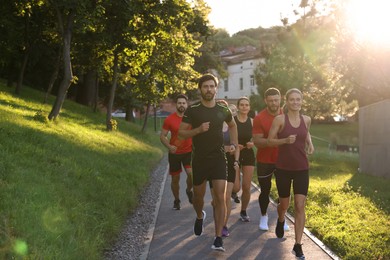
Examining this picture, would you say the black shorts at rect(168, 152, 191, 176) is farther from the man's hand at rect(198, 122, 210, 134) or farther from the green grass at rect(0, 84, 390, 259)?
the man's hand at rect(198, 122, 210, 134)

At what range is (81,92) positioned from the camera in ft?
134

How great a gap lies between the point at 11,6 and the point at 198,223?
61.8ft

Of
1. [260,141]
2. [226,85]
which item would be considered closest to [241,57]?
[226,85]

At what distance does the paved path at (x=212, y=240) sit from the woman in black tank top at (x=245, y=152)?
40 cm

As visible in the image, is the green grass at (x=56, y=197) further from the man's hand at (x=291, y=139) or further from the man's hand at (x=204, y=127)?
the man's hand at (x=291, y=139)

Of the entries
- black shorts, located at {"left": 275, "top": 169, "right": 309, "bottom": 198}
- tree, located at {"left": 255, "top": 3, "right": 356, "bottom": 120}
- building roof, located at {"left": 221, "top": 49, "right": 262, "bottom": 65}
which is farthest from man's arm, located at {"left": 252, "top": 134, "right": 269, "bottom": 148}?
building roof, located at {"left": 221, "top": 49, "right": 262, "bottom": 65}

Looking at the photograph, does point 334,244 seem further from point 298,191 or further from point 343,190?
point 343,190

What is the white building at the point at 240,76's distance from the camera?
81750mm

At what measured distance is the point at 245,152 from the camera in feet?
30.6

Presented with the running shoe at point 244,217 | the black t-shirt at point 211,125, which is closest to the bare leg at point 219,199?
the black t-shirt at point 211,125

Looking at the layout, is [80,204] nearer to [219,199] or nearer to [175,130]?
[219,199]

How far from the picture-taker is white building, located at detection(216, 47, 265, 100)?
8175cm

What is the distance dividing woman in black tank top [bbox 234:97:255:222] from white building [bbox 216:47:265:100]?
71.8 metres

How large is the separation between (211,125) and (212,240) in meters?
1.81
